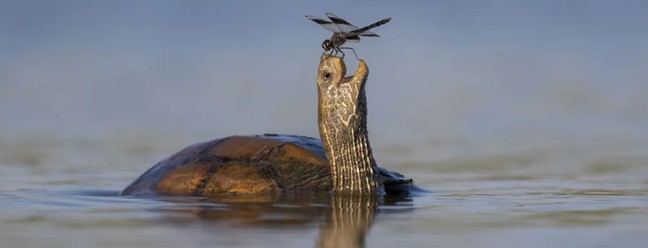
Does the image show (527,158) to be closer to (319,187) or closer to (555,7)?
(319,187)

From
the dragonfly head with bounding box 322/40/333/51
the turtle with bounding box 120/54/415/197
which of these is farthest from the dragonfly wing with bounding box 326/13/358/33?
the turtle with bounding box 120/54/415/197

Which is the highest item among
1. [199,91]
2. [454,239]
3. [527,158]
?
[199,91]

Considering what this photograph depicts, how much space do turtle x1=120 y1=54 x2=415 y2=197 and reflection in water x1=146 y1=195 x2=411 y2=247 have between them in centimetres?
20

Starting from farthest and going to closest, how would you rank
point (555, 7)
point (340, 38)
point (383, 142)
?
point (555, 7), point (383, 142), point (340, 38)

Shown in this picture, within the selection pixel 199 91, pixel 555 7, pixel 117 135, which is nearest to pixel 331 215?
pixel 117 135

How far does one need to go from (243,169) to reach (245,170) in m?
0.03

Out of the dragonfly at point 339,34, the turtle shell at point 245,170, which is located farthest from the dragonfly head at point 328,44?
the turtle shell at point 245,170

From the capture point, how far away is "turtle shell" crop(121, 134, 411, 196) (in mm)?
9344

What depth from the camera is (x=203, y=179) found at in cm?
945

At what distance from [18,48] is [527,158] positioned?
27.6 feet

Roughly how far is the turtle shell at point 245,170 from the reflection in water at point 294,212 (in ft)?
0.72

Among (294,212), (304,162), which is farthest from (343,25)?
(294,212)

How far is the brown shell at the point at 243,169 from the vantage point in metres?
9.34

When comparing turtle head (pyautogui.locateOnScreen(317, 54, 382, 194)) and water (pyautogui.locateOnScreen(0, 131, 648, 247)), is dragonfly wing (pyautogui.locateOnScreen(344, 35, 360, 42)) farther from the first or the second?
water (pyautogui.locateOnScreen(0, 131, 648, 247))
